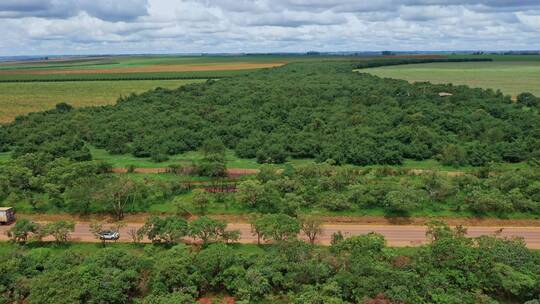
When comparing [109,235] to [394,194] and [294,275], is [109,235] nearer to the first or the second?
[294,275]

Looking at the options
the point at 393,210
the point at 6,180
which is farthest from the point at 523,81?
the point at 6,180

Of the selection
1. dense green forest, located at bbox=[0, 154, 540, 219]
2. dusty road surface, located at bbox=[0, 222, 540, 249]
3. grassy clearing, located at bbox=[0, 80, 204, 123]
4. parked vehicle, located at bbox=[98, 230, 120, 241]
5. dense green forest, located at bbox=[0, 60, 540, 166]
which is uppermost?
grassy clearing, located at bbox=[0, 80, 204, 123]

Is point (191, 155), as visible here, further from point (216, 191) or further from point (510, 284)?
point (510, 284)

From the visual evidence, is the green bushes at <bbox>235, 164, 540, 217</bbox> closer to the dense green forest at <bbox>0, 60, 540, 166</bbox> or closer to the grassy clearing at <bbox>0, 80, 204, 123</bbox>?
the dense green forest at <bbox>0, 60, 540, 166</bbox>

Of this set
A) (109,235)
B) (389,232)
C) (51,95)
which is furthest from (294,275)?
(51,95)

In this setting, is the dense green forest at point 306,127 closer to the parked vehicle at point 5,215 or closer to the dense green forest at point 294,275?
the parked vehicle at point 5,215

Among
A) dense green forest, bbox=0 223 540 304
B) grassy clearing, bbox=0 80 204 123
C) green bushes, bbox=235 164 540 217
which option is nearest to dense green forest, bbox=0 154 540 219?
green bushes, bbox=235 164 540 217

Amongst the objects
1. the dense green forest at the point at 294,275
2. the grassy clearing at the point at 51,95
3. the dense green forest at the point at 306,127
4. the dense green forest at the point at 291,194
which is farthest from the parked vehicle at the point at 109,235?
the grassy clearing at the point at 51,95
